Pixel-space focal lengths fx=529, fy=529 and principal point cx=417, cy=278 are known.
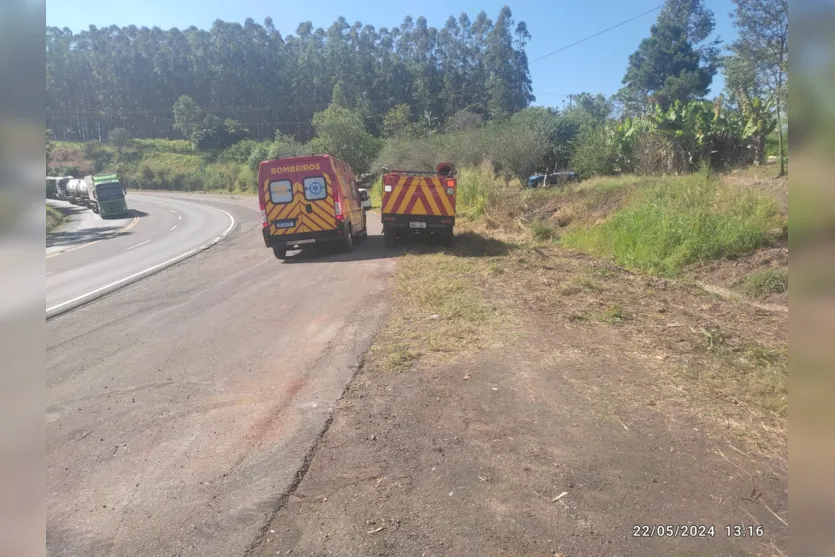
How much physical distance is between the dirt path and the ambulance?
25.5 ft

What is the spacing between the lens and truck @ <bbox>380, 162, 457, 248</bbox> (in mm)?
13250

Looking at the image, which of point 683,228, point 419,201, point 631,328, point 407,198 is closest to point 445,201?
point 419,201

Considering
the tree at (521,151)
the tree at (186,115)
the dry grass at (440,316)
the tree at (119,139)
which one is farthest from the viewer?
the tree at (186,115)

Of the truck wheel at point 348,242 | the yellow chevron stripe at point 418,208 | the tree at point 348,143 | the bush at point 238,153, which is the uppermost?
the bush at point 238,153

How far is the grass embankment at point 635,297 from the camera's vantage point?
447 cm

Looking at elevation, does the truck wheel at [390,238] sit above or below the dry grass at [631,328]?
above

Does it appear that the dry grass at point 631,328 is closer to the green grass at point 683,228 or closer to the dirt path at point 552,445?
the dirt path at point 552,445

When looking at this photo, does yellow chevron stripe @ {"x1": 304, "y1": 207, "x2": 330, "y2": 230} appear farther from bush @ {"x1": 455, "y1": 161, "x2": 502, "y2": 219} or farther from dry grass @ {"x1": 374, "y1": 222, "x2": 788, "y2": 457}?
bush @ {"x1": 455, "y1": 161, "x2": 502, "y2": 219}

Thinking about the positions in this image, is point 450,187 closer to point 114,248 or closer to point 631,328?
point 631,328

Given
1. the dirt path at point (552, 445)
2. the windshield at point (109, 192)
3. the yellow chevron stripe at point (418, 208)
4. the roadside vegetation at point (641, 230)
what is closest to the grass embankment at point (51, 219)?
the roadside vegetation at point (641, 230)

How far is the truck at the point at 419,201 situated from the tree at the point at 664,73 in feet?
140

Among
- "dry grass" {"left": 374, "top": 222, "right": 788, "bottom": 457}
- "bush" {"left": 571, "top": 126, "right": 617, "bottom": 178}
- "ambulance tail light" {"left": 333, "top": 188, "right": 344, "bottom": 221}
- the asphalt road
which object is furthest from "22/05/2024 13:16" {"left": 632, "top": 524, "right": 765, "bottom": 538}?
"bush" {"left": 571, "top": 126, "right": 617, "bottom": 178}

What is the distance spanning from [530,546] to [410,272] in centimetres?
805

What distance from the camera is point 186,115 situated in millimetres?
89812
